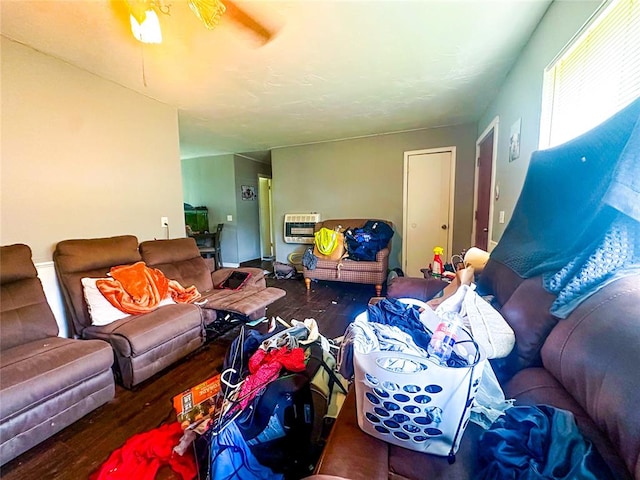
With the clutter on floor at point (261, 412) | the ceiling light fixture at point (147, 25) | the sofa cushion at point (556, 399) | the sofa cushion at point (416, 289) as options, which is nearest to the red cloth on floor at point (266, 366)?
the clutter on floor at point (261, 412)

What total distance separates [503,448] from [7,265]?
2.67 m

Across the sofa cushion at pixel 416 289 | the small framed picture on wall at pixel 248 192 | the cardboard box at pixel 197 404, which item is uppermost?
the small framed picture on wall at pixel 248 192

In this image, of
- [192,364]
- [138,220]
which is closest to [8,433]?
[192,364]

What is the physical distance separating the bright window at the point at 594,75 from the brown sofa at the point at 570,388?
2.70ft

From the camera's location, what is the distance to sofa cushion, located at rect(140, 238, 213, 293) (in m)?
2.51

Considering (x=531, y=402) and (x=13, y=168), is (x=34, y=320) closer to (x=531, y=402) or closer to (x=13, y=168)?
(x=13, y=168)

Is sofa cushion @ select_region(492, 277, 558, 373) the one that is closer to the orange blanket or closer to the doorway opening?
the doorway opening

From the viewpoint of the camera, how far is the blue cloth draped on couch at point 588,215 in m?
0.77

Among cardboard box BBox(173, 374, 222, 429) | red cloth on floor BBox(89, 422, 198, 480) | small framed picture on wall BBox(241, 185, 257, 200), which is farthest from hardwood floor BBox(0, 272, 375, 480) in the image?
small framed picture on wall BBox(241, 185, 257, 200)

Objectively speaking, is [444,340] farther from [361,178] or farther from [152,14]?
[361,178]

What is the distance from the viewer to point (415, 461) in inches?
30.0

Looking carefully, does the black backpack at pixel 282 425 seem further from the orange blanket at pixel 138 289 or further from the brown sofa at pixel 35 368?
the orange blanket at pixel 138 289

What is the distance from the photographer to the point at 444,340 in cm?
90

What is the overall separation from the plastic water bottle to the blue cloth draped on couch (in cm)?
34
